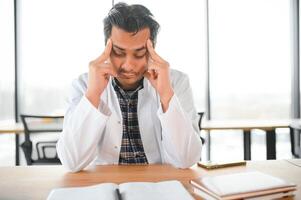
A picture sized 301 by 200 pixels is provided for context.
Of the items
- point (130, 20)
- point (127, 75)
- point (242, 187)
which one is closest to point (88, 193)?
point (242, 187)

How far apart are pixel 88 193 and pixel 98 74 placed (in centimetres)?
63

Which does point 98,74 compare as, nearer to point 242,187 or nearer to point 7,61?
point 242,187

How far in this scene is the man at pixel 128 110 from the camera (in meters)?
1.34

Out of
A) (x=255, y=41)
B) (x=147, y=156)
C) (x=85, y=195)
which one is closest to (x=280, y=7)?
(x=255, y=41)

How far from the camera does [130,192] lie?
0.85 meters

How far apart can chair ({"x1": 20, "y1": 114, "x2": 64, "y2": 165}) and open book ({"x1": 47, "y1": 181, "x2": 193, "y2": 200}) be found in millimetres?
2057

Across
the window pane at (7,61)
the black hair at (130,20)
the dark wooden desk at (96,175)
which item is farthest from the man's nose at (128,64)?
the window pane at (7,61)

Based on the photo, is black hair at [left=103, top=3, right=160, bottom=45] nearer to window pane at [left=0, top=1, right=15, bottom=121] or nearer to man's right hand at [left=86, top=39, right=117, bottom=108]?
man's right hand at [left=86, top=39, right=117, bottom=108]

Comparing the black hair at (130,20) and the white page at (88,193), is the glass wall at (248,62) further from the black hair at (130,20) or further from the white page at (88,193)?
the white page at (88,193)

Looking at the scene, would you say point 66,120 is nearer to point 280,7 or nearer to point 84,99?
point 84,99

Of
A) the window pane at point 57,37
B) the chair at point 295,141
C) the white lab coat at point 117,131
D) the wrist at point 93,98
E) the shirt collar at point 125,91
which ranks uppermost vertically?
the window pane at point 57,37

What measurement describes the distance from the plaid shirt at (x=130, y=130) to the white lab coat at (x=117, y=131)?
3cm

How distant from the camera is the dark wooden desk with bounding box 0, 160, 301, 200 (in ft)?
3.18

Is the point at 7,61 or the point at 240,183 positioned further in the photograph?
the point at 7,61
